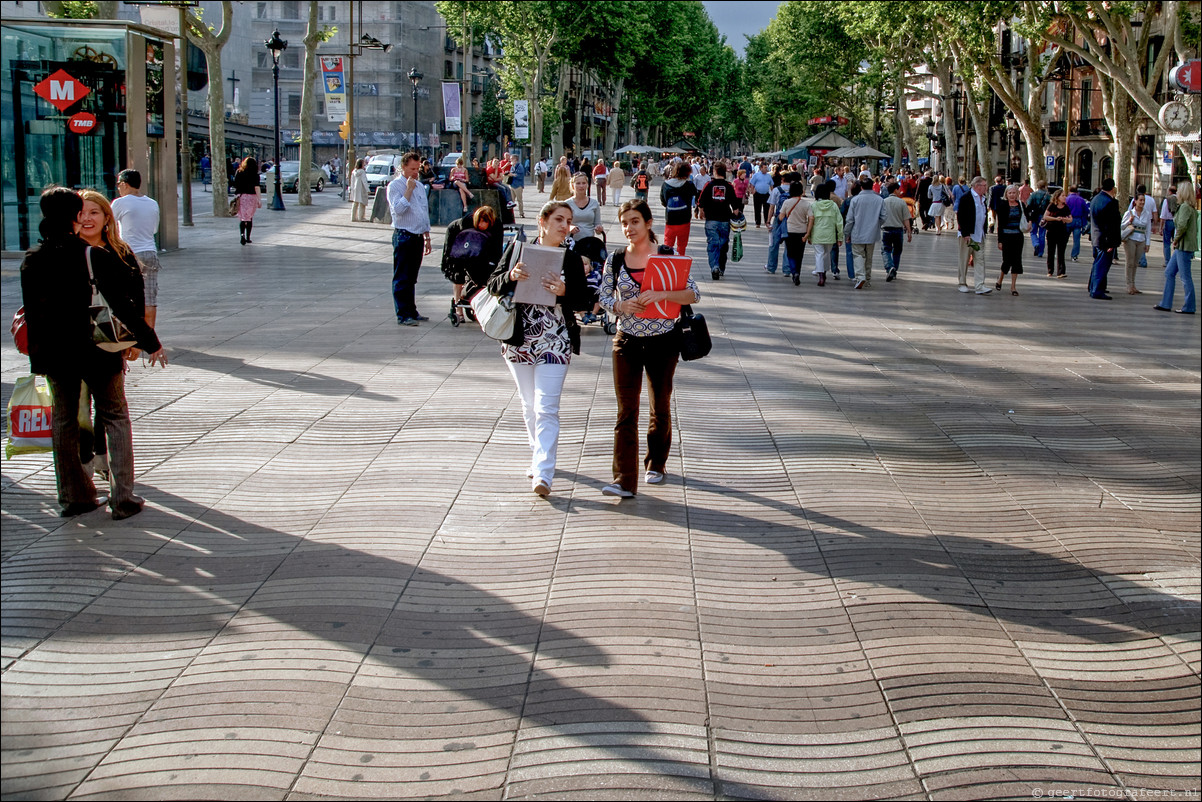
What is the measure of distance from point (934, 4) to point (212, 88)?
59.3ft

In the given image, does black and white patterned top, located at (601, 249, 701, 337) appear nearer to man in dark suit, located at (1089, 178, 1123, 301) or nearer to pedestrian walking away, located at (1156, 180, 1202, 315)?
pedestrian walking away, located at (1156, 180, 1202, 315)

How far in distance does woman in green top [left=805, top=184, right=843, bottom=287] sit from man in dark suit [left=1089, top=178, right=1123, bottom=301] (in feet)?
11.8

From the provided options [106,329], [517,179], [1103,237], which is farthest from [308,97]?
[106,329]

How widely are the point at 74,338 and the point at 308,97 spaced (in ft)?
105

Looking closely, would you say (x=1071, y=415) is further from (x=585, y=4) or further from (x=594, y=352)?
(x=585, y=4)

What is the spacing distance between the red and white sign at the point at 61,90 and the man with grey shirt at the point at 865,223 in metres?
12.0

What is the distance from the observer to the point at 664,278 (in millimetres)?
6547

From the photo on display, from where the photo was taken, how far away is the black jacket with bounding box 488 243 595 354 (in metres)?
6.59

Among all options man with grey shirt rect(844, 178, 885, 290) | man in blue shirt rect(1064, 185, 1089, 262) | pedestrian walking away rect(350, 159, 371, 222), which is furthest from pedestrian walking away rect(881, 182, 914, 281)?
pedestrian walking away rect(350, 159, 371, 222)

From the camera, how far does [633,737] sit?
3957mm

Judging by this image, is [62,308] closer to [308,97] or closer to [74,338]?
[74,338]

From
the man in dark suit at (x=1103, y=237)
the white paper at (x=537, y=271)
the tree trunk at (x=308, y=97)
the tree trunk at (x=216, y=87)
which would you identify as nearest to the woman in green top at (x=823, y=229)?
the man in dark suit at (x=1103, y=237)

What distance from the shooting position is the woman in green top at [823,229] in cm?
1831

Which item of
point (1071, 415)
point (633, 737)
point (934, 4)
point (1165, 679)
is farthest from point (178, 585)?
point (934, 4)
